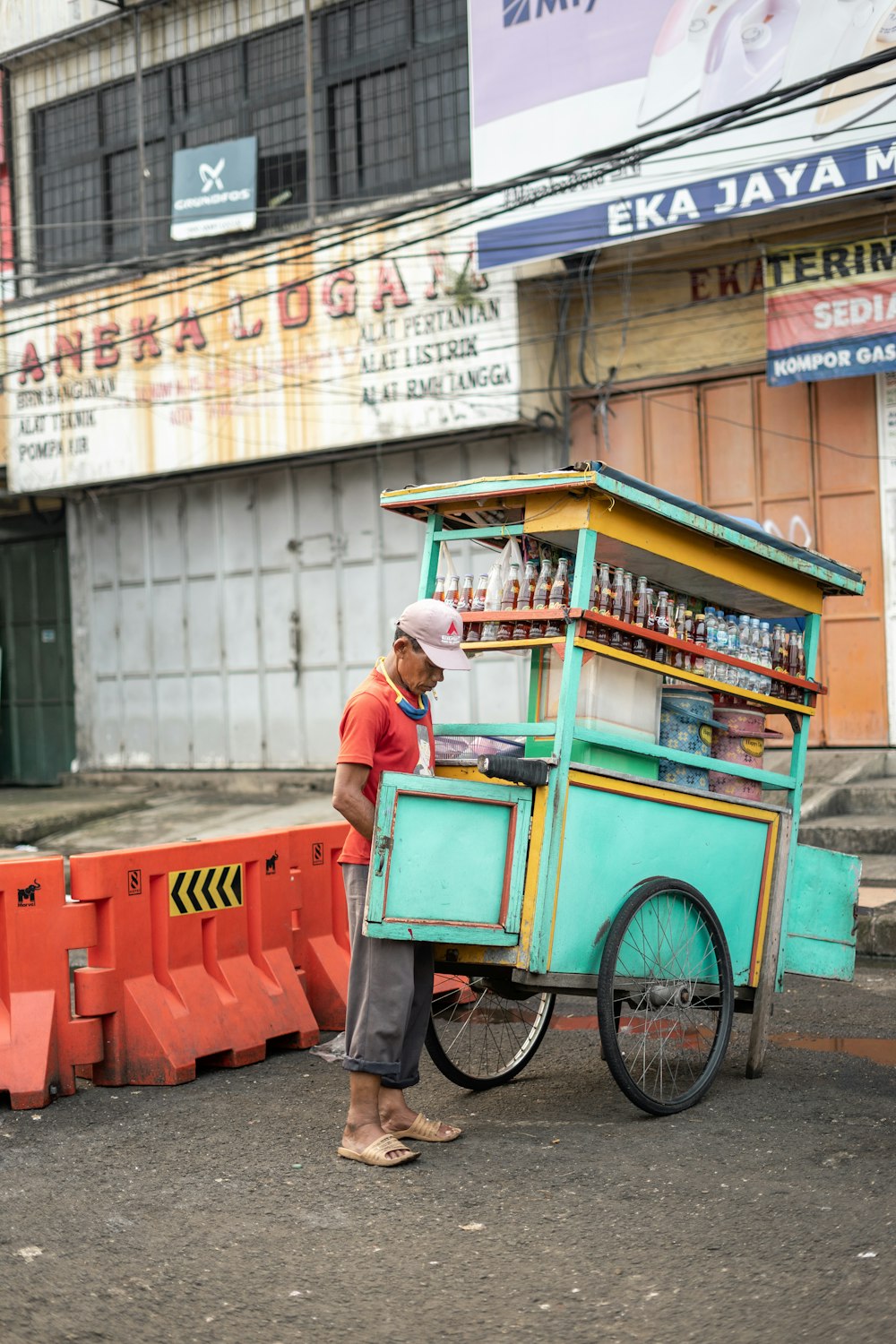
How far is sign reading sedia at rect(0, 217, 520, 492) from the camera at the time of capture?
13.3 meters

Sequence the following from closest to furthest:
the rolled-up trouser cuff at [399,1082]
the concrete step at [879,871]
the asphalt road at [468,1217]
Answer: the asphalt road at [468,1217], the rolled-up trouser cuff at [399,1082], the concrete step at [879,871]

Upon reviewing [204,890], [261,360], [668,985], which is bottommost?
[668,985]

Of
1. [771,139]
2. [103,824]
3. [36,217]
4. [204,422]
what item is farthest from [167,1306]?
[36,217]

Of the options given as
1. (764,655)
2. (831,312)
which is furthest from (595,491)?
(831,312)

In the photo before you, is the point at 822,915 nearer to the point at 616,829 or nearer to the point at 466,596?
the point at 616,829

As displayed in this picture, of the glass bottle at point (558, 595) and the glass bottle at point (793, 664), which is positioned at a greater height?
the glass bottle at point (558, 595)

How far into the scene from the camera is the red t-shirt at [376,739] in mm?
4609

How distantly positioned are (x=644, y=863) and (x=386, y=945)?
1.03m

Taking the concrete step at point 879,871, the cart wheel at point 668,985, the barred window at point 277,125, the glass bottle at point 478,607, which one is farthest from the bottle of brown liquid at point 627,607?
the barred window at point 277,125

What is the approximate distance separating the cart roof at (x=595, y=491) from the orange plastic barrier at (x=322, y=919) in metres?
1.70

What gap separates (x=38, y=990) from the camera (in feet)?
18.0

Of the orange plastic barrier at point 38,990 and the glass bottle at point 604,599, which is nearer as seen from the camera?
the glass bottle at point 604,599

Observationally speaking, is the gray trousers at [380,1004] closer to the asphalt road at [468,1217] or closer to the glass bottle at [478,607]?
the asphalt road at [468,1217]

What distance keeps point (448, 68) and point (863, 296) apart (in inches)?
198
